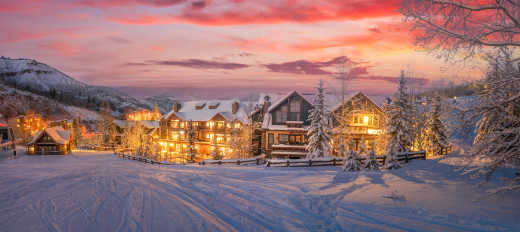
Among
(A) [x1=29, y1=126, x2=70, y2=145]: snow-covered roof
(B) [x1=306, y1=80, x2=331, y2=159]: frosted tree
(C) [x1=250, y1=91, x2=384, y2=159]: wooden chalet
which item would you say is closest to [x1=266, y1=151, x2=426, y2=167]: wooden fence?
(B) [x1=306, y1=80, x2=331, y2=159]: frosted tree

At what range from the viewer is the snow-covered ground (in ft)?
27.2

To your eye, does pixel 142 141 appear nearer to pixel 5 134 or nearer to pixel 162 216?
pixel 162 216

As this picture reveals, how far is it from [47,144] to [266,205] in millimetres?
54969

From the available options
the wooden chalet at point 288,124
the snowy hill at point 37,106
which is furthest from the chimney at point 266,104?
the snowy hill at point 37,106

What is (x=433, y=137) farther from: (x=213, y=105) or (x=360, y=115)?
(x=213, y=105)

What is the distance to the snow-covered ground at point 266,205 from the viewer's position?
828cm

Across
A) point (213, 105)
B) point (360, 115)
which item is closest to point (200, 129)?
point (213, 105)

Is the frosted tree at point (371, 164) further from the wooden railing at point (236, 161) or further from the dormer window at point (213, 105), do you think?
the dormer window at point (213, 105)

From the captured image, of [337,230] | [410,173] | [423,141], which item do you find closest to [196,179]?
[337,230]

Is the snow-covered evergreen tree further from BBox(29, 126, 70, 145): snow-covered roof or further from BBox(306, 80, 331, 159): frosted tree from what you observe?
BBox(29, 126, 70, 145): snow-covered roof

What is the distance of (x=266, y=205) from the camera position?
33.4 feet

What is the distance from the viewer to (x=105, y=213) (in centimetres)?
970

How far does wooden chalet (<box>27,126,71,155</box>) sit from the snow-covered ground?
38.9 m

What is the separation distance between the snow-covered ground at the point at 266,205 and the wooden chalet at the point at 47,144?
38.9 m
